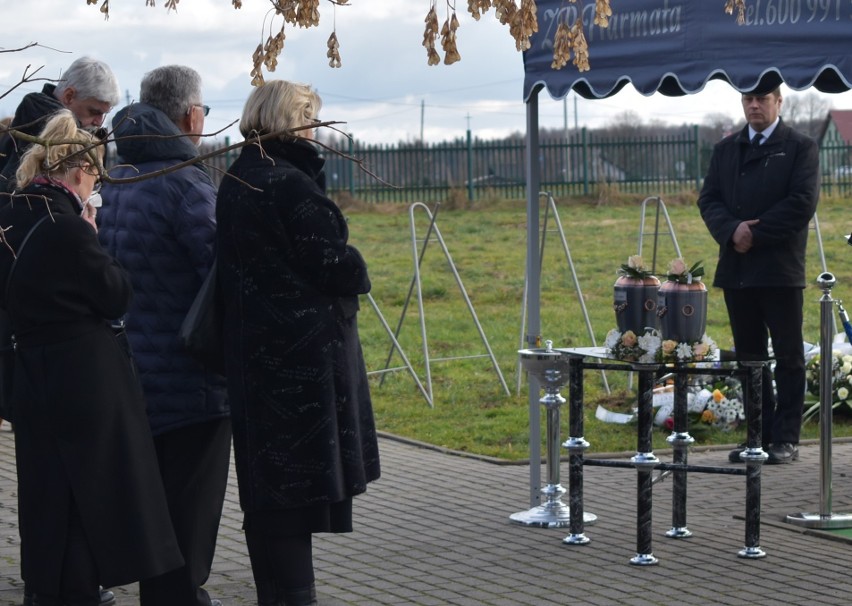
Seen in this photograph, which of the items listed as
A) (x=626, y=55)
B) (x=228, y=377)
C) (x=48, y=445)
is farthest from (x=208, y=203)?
(x=626, y=55)

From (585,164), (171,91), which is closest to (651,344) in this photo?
(171,91)

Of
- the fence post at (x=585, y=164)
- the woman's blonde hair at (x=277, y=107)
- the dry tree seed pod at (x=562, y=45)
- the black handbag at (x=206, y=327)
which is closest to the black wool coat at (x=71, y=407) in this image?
the black handbag at (x=206, y=327)

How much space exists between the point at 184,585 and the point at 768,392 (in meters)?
4.66

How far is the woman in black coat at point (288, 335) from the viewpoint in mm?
4898

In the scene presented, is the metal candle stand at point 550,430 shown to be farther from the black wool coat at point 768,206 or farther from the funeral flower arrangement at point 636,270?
the black wool coat at point 768,206

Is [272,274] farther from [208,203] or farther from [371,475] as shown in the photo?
[371,475]

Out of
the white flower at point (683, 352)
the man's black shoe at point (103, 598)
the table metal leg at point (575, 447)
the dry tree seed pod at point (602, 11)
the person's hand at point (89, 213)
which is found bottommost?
the man's black shoe at point (103, 598)

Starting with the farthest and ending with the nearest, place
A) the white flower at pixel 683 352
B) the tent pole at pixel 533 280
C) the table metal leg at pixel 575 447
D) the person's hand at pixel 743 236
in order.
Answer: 1. the person's hand at pixel 743 236
2. the tent pole at pixel 533 280
3. the table metal leg at pixel 575 447
4. the white flower at pixel 683 352

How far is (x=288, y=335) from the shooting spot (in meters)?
4.94

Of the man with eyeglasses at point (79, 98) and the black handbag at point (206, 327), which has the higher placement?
the man with eyeglasses at point (79, 98)

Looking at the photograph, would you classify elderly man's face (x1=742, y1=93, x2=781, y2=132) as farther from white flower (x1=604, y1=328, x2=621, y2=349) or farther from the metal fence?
the metal fence

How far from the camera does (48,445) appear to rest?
4.52 m

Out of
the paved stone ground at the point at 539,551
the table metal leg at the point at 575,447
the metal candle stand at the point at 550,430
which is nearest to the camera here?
the paved stone ground at the point at 539,551

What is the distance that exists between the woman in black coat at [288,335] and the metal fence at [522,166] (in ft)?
87.4
